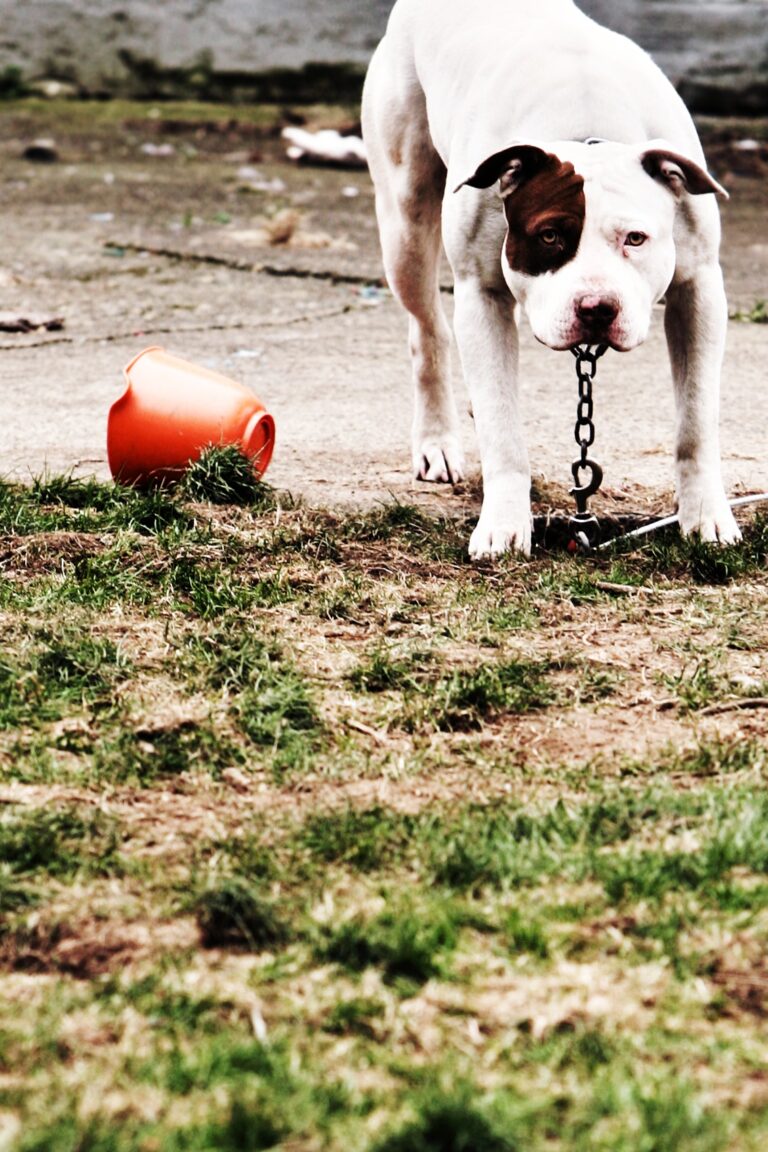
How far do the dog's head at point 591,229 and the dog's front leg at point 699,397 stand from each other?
0.90ft

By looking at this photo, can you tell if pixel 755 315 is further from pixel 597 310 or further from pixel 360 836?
pixel 360 836

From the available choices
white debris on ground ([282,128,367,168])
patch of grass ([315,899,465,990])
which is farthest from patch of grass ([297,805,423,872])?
white debris on ground ([282,128,367,168])

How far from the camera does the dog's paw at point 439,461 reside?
4.66 m

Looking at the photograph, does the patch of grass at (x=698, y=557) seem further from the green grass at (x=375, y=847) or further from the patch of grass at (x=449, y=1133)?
the patch of grass at (x=449, y=1133)

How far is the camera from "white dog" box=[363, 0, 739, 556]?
3.58 meters

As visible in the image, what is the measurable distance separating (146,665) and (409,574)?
Answer: 84cm

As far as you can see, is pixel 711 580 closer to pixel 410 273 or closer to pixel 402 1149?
pixel 410 273

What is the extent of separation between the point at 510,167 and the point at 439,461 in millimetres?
1159

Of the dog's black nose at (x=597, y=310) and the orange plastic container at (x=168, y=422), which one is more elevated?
the dog's black nose at (x=597, y=310)

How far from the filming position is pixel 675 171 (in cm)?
369

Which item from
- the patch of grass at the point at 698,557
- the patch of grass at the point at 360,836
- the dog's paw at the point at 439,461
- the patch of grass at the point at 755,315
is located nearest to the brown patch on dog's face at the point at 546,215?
the patch of grass at the point at 698,557

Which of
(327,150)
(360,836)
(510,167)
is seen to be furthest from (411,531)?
(327,150)

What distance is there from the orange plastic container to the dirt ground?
293 mm

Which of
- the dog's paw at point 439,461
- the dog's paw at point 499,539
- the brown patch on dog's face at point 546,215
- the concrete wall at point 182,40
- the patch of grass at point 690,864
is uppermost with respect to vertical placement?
the brown patch on dog's face at point 546,215
